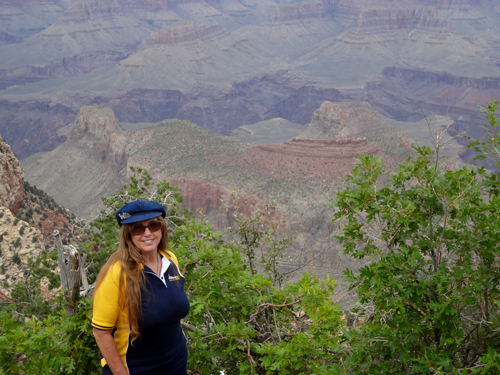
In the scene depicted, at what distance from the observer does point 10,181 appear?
2934 cm

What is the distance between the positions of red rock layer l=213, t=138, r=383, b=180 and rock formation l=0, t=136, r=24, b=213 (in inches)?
1132

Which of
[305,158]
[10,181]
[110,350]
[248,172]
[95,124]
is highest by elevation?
[110,350]

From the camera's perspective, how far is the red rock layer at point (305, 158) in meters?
53.0

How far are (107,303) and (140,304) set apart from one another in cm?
29

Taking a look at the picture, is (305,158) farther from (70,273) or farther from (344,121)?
(70,273)

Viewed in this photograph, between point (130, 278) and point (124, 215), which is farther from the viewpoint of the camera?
point (124, 215)

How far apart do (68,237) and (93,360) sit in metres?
21.0

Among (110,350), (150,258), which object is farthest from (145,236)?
(110,350)

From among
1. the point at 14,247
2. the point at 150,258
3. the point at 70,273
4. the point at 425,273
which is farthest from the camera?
the point at 14,247

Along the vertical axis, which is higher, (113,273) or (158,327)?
(113,273)

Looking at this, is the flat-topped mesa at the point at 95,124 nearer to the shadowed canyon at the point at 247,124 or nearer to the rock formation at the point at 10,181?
the shadowed canyon at the point at 247,124

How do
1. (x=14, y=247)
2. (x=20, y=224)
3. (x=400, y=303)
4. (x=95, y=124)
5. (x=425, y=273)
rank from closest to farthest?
(x=400, y=303) → (x=425, y=273) → (x=14, y=247) → (x=20, y=224) → (x=95, y=124)

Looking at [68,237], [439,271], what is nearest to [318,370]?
[439,271]

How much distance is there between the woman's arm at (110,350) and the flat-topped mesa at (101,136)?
69.8 m
